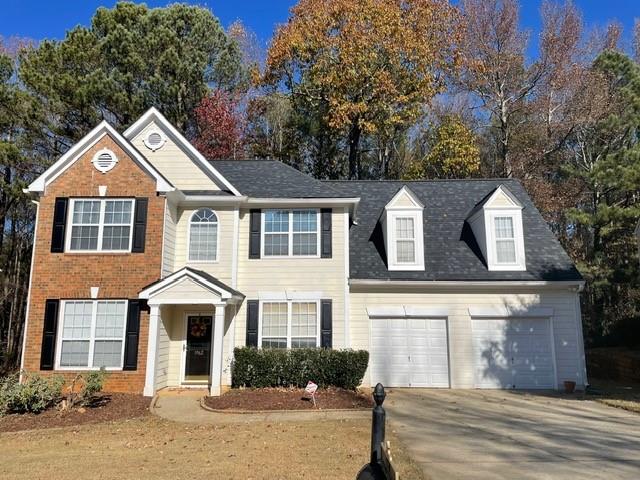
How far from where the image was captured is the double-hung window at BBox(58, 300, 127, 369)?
12883mm

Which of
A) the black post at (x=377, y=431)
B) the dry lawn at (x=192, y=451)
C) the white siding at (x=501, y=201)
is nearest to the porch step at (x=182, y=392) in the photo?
the dry lawn at (x=192, y=451)

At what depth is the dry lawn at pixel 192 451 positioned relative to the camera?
652cm

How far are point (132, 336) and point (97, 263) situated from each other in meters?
2.38

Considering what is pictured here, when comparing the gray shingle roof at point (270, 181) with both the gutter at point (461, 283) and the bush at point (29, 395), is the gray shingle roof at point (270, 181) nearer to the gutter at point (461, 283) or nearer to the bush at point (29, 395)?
the gutter at point (461, 283)

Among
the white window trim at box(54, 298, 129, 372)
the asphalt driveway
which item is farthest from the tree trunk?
the white window trim at box(54, 298, 129, 372)

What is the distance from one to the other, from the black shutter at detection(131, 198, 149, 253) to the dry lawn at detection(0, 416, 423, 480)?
5217 mm

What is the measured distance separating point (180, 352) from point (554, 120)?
2374 cm

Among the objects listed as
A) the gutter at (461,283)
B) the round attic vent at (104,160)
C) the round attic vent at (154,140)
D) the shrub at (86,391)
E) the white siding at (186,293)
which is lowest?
the shrub at (86,391)

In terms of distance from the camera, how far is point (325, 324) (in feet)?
46.5

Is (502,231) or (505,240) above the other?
(502,231)

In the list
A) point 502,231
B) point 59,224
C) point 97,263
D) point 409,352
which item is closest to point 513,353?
point 409,352

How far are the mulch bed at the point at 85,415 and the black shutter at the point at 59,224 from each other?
14.9 feet

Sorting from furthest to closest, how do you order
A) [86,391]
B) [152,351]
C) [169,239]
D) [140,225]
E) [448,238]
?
1. [448,238]
2. [169,239]
3. [140,225]
4. [152,351]
5. [86,391]

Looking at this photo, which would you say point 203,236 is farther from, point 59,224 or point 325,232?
point 59,224
